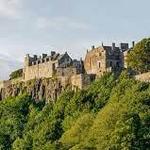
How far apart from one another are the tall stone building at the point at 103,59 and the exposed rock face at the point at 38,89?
17.1ft

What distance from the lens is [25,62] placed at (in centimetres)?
14612

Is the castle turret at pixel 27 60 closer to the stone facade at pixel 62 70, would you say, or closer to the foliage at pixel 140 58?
the stone facade at pixel 62 70

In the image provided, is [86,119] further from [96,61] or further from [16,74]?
[16,74]

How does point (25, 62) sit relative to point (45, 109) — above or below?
above

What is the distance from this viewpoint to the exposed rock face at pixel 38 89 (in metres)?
128

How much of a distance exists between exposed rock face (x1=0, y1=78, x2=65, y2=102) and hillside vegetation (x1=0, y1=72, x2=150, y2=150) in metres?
1.38

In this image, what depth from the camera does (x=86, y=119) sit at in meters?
106

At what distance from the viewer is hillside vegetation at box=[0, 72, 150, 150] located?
93.3 m

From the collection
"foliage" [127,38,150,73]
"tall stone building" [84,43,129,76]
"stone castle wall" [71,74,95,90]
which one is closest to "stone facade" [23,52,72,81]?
"tall stone building" [84,43,129,76]

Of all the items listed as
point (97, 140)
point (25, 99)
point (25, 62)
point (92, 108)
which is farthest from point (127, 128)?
point (25, 62)

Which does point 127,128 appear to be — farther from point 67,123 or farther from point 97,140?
point 67,123

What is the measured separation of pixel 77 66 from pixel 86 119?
82.8 feet

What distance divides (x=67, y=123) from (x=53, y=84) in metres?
16.7

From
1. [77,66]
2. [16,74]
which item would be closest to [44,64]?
[77,66]
